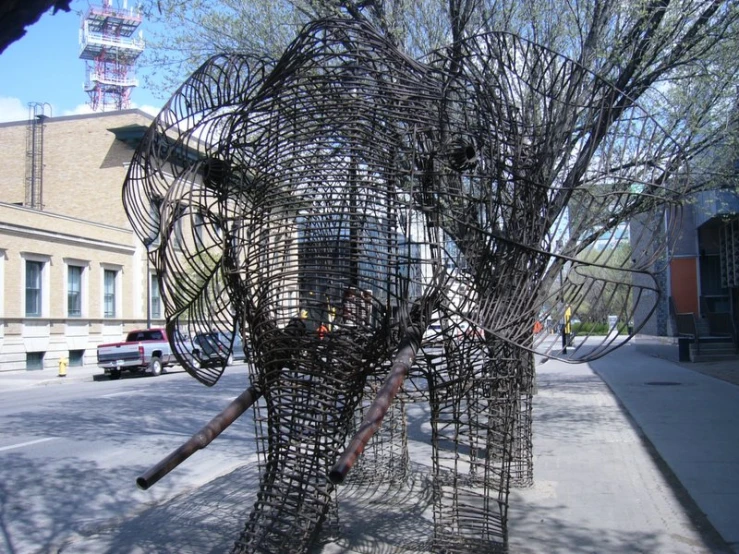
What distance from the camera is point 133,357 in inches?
997

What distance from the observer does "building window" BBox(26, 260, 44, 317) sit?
28.8 m

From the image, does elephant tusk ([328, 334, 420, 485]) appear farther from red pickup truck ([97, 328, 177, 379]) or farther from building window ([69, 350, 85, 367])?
building window ([69, 350, 85, 367])

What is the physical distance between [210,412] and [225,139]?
34.2 ft

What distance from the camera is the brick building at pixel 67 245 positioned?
91.8 feet

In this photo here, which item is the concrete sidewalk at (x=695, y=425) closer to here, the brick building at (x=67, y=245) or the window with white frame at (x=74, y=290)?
the brick building at (x=67, y=245)

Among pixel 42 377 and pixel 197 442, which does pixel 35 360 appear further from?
pixel 197 442

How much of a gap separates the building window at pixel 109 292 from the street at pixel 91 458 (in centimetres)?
1700

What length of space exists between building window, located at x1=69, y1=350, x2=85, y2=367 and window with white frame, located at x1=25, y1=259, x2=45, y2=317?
8.83 ft

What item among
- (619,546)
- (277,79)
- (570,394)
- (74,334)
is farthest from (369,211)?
(74,334)

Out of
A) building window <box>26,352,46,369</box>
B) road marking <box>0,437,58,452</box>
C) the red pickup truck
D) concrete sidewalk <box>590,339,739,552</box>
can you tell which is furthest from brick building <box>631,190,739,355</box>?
building window <box>26,352,46,369</box>

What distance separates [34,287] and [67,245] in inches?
95.8

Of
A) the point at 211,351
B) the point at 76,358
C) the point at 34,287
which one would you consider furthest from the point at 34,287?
the point at 211,351

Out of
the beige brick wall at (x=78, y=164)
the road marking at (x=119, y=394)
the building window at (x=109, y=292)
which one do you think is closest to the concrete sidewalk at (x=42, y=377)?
the building window at (x=109, y=292)

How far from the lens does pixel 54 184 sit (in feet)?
125
